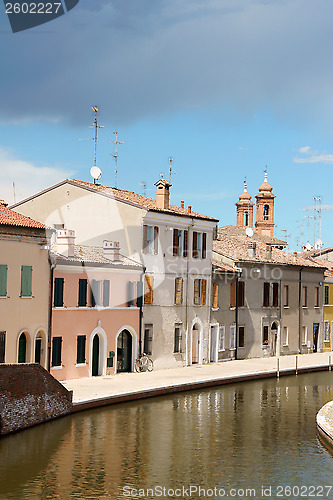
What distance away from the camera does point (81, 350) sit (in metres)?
38.5

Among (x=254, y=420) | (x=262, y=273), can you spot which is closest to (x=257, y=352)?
(x=262, y=273)

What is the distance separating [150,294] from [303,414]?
13.5m

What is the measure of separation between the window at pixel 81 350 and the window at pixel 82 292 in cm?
165

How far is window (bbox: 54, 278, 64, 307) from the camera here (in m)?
36.8

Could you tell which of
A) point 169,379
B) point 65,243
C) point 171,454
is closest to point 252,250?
point 169,379

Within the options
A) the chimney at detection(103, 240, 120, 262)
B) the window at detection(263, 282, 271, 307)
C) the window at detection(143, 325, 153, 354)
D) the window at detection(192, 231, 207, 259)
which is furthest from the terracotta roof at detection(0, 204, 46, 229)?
the window at detection(263, 282, 271, 307)

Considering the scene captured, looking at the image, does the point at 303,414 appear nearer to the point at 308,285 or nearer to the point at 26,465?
the point at 26,465

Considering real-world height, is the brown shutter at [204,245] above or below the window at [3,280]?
above

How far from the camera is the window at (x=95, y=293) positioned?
39.4 meters

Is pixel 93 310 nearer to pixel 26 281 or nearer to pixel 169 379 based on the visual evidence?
pixel 169 379

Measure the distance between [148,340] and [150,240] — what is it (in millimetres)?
5745

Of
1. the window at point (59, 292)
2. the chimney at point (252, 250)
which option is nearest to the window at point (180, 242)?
the chimney at point (252, 250)

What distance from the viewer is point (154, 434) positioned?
92.2ft

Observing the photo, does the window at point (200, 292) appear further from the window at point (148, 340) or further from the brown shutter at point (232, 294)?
the window at point (148, 340)
